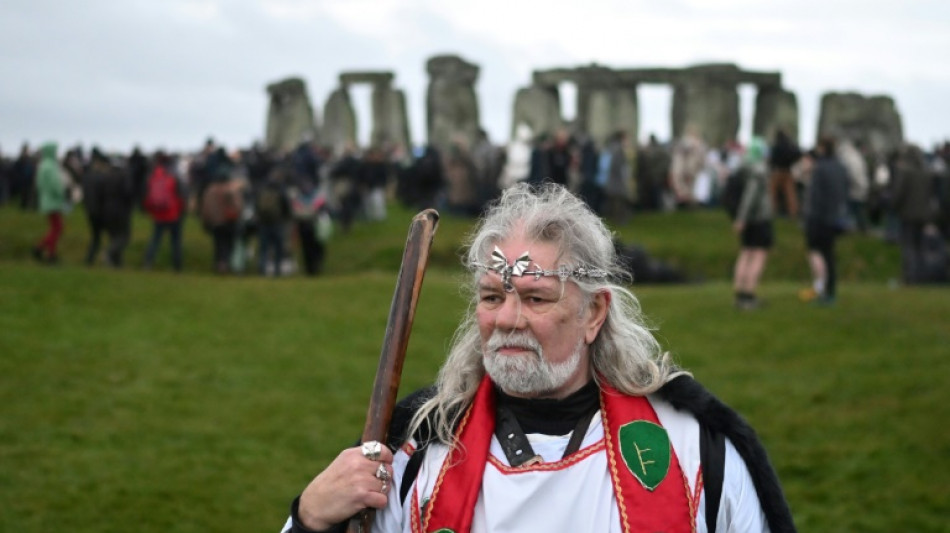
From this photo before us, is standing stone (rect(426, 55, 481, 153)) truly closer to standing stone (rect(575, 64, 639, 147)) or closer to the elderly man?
standing stone (rect(575, 64, 639, 147))

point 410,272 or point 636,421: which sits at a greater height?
point 410,272

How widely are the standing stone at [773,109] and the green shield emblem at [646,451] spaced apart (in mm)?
40712

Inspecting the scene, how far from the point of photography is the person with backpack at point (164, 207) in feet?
66.4

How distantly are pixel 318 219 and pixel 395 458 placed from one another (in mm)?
16218

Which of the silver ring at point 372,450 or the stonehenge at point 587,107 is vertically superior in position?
the stonehenge at point 587,107

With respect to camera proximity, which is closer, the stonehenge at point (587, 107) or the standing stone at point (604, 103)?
the stonehenge at point (587, 107)

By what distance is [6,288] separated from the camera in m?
17.1

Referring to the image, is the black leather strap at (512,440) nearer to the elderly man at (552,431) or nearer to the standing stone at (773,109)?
the elderly man at (552,431)

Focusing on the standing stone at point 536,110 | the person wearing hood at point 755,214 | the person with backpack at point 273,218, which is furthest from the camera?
the standing stone at point 536,110

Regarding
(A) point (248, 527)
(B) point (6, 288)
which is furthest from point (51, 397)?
(B) point (6, 288)

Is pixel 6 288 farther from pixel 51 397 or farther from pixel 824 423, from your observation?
pixel 824 423

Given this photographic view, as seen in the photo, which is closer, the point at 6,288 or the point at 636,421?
the point at 636,421

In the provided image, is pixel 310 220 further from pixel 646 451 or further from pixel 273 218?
pixel 646 451

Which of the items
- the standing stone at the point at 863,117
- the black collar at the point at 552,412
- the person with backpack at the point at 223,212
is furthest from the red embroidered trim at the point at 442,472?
the standing stone at the point at 863,117
